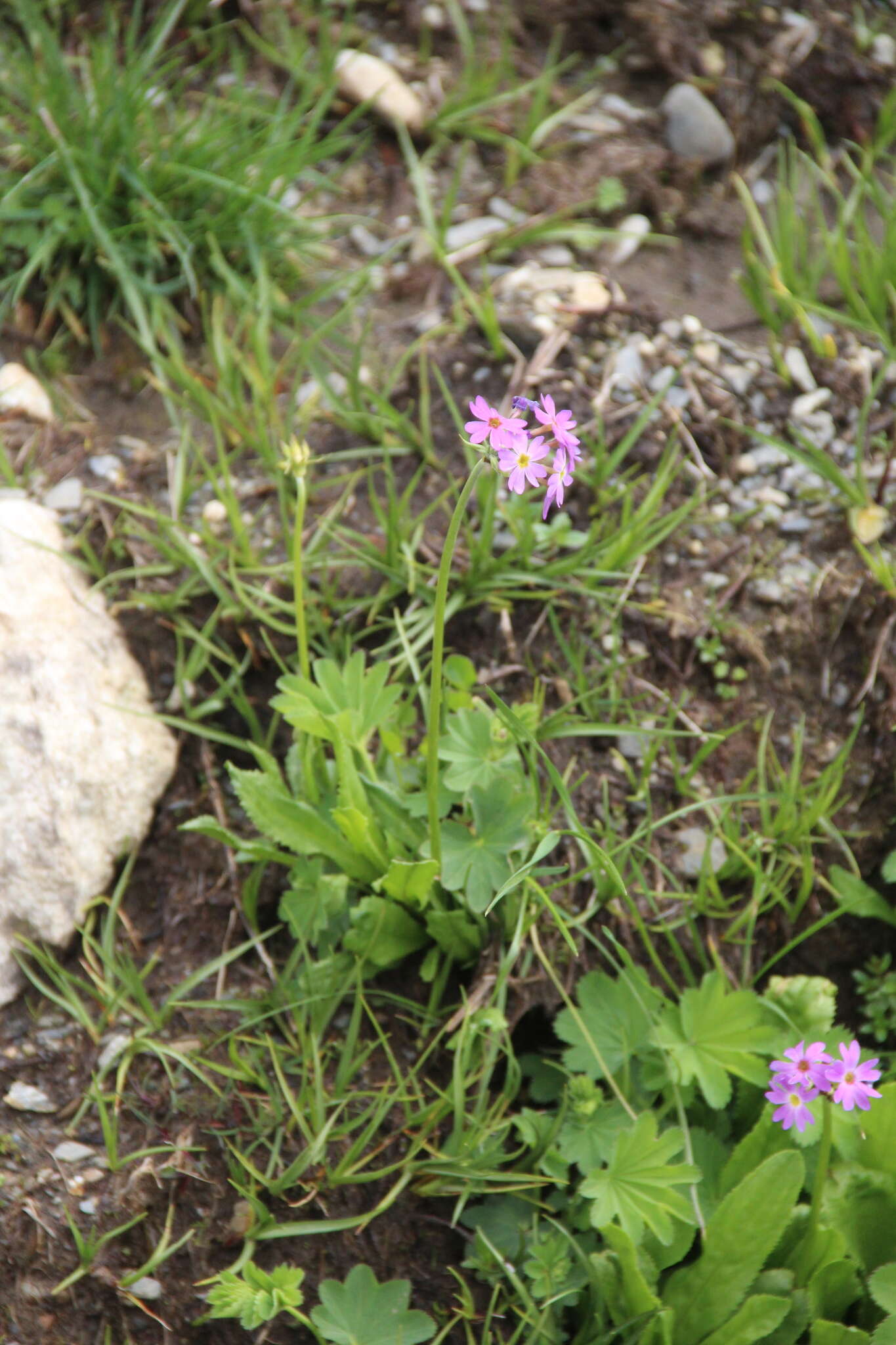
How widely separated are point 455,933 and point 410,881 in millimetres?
164

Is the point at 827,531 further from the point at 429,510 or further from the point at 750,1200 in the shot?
the point at 750,1200

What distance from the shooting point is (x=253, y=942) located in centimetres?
218

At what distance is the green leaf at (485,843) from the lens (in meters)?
1.91

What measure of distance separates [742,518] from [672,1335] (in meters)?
1.68

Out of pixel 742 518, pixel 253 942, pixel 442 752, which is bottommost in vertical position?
pixel 253 942

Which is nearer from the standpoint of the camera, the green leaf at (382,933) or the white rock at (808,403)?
the green leaf at (382,933)

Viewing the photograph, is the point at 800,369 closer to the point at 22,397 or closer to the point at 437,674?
the point at 437,674

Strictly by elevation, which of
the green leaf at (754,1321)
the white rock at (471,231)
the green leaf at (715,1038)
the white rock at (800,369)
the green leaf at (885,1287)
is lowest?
the green leaf at (885,1287)

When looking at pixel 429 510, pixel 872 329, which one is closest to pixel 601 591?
pixel 429 510

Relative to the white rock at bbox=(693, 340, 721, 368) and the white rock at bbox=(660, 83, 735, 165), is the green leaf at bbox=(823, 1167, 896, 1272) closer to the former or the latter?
the white rock at bbox=(693, 340, 721, 368)

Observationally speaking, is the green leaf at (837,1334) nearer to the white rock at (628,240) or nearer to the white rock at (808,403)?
the white rock at (808,403)

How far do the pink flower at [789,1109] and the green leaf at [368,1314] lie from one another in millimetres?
671

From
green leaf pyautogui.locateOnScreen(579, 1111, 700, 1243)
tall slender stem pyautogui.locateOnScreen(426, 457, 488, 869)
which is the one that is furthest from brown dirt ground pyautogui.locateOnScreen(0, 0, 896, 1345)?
tall slender stem pyautogui.locateOnScreen(426, 457, 488, 869)

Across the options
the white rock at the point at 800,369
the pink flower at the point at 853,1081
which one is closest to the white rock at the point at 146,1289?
the pink flower at the point at 853,1081
